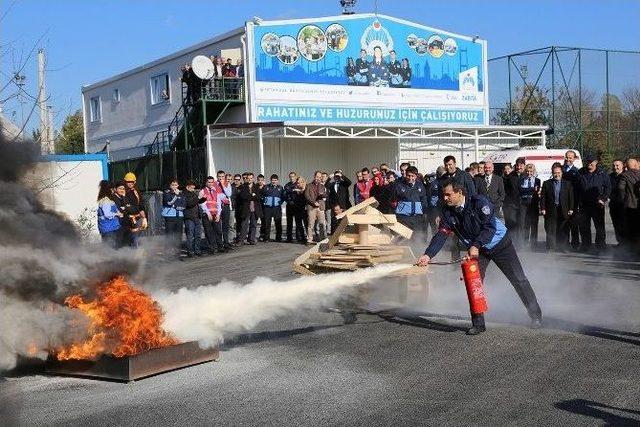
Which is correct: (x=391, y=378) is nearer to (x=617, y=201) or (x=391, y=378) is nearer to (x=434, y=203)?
(x=617, y=201)

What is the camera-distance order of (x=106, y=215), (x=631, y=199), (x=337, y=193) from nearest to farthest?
(x=106, y=215), (x=631, y=199), (x=337, y=193)

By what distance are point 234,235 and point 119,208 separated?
730cm

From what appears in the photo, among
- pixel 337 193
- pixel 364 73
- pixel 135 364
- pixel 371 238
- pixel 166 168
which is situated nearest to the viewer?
pixel 135 364

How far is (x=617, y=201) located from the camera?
14.8 m

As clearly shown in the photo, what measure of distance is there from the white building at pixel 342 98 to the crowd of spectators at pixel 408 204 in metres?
6.70

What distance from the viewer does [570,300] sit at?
10.5m

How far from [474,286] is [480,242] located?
0.52 m

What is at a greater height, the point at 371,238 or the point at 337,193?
the point at 337,193

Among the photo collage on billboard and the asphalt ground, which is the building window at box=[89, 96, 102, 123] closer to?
the photo collage on billboard

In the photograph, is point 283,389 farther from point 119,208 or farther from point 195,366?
point 119,208

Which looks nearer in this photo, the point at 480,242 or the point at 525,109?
the point at 480,242

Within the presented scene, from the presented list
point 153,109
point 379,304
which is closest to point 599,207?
point 379,304

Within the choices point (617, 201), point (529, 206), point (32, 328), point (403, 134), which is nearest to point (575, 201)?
point (617, 201)

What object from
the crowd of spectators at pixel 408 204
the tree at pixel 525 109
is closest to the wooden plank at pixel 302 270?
the crowd of spectators at pixel 408 204
